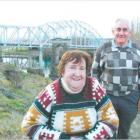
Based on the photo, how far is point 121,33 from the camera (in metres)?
4.68

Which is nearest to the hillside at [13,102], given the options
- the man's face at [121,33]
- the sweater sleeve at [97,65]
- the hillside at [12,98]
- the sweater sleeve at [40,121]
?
the hillside at [12,98]

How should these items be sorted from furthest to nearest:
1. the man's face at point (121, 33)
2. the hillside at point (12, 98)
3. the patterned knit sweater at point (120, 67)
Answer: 1. the hillside at point (12, 98)
2. the patterned knit sweater at point (120, 67)
3. the man's face at point (121, 33)

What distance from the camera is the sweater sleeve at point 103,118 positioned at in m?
3.39

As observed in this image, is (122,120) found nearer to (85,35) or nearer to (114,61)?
(114,61)

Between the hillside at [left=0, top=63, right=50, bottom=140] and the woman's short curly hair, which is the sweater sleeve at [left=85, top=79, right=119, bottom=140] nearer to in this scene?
the woman's short curly hair

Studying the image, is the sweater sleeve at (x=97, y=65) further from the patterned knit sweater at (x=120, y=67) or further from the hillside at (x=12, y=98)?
the hillside at (x=12, y=98)

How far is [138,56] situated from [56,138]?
1.80m

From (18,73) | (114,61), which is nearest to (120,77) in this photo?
(114,61)

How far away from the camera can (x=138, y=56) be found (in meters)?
4.81

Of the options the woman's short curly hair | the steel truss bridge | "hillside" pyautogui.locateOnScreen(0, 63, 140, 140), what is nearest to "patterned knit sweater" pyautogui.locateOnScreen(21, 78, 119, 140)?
the woman's short curly hair

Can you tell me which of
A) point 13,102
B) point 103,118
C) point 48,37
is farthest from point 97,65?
point 48,37

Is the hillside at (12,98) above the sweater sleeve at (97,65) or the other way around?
the other way around

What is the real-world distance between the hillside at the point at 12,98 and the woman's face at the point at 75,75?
12.4 ft

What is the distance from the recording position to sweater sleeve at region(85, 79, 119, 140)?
3.39 m
